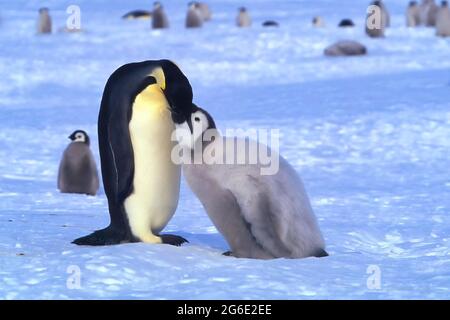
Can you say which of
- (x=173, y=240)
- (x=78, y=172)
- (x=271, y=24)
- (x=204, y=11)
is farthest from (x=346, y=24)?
(x=173, y=240)

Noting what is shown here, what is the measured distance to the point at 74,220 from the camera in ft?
18.6

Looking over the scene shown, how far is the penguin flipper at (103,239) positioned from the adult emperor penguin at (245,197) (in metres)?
0.48

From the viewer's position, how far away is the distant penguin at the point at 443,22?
56.6ft

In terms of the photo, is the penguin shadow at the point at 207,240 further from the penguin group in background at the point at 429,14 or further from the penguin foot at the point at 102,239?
the penguin group in background at the point at 429,14

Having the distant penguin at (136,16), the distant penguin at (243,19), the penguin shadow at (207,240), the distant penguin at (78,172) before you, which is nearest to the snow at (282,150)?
the penguin shadow at (207,240)

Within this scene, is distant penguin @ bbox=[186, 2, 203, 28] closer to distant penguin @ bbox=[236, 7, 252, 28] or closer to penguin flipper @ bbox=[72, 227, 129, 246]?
distant penguin @ bbox=[236, 7, 252, 28]

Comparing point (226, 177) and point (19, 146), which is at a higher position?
point (226, 177)

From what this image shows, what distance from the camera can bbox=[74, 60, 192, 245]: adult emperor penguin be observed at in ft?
14.5

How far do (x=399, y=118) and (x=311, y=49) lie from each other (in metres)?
6.71

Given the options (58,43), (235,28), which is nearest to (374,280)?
(58,43)

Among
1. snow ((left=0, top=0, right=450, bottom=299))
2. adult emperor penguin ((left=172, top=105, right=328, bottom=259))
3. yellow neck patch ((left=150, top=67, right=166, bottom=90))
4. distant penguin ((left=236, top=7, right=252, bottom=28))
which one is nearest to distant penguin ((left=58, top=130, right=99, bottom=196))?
snow ((left=0, top=0, right=450, bottom=299))

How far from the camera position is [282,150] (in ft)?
29.9

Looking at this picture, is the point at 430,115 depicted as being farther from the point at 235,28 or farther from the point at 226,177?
the point at 235,28

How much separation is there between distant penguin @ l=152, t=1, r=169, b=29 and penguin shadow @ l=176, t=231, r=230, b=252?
15.3 m
